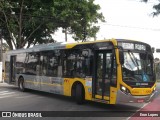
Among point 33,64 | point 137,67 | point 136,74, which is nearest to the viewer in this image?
point 136,74

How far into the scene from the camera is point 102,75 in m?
14.9

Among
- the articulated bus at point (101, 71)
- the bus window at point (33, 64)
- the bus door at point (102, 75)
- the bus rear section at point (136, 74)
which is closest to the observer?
the bus rear section at point (136, 74)

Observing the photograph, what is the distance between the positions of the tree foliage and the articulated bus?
1723 centimetres

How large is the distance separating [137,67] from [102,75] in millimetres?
1556

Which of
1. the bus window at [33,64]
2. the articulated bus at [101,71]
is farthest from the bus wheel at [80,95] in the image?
the bus window at [33,64]

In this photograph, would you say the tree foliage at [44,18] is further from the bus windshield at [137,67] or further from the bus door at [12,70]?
the bus windshield at [137,67]

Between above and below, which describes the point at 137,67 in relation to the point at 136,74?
above

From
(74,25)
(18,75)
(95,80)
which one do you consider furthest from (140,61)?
(74,25)

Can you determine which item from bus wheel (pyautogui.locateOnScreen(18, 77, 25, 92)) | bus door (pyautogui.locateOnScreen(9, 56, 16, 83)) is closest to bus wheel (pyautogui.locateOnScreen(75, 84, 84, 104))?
bus wheel (pyautogui.locateOnScreen(18, 77, 25, 92))

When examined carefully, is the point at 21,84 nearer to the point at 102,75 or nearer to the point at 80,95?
the point at 80,95

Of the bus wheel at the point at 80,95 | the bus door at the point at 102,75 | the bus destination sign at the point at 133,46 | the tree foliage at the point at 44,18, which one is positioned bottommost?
the bus wheel at the point at 80,95

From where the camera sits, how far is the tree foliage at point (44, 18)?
121 ft

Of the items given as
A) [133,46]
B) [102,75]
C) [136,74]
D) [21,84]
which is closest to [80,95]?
[102,75]

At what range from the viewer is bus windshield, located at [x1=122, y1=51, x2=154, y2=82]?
13969 mm
